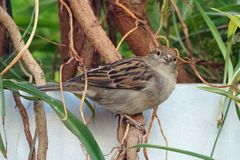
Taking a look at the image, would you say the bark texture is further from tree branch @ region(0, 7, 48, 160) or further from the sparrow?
tree branch @ region(0, 7, 48, 160)

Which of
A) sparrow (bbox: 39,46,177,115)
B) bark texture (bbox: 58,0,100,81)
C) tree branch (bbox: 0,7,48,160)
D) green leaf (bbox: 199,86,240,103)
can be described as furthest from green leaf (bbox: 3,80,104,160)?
bark texture (bbox: 58,0,100,81)

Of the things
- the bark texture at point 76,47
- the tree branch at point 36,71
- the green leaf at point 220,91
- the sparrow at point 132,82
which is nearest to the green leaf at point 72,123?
the tree branch at point 36,71

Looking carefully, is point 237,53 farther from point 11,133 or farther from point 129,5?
point 11,133

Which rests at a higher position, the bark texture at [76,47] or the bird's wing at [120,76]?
the bark texture at [76,47]

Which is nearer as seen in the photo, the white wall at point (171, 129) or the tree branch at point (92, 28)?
Result: the white wall at point (171, 129)

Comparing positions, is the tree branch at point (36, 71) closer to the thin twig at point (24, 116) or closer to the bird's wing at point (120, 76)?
the thin twig at point (24, 116)

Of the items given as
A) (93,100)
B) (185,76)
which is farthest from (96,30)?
(185,76)

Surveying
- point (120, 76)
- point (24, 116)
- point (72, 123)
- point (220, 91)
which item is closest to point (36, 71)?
point (24, 116)

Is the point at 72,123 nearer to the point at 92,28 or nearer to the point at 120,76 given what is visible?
the point at 92,28
